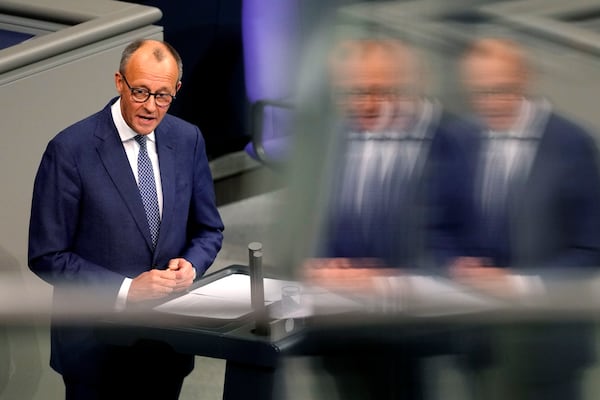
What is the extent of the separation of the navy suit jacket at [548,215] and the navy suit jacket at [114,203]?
25.7 inches

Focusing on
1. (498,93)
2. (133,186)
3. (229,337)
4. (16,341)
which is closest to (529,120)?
(498,93)

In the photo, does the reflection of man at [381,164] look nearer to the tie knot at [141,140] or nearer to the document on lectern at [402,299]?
the document on lectern at [402,299]

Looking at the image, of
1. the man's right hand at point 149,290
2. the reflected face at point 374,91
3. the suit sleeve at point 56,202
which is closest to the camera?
the reflected face at point 374,91

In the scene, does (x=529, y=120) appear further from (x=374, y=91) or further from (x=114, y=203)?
(x=114, y=203)

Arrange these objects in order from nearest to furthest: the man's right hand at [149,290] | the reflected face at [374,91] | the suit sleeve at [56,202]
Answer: the reflected face at [374,91]
the man's right hand at [149,290]
the suit sleeve at [56,202]

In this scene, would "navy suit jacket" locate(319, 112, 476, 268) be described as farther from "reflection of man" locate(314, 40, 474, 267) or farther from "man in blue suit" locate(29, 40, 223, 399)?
"man in blue suit" locate(29, 40, 223, 399)

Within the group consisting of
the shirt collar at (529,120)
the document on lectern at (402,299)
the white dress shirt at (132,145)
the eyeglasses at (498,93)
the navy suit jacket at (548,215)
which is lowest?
the white dress shirt at (132,145)

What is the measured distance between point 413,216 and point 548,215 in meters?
0.03

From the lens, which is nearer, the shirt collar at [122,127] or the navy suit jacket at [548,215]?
the navy suit jacket at [548,215]

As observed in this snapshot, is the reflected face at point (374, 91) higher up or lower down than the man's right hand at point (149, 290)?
higher up

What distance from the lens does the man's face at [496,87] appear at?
0.86 feet

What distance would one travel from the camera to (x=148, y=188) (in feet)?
3.19

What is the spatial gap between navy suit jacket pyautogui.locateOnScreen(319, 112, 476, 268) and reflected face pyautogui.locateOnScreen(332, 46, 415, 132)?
0.01 meters

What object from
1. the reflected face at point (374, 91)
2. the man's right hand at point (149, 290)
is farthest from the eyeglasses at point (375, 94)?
the man's right hand at point (149, 290)
